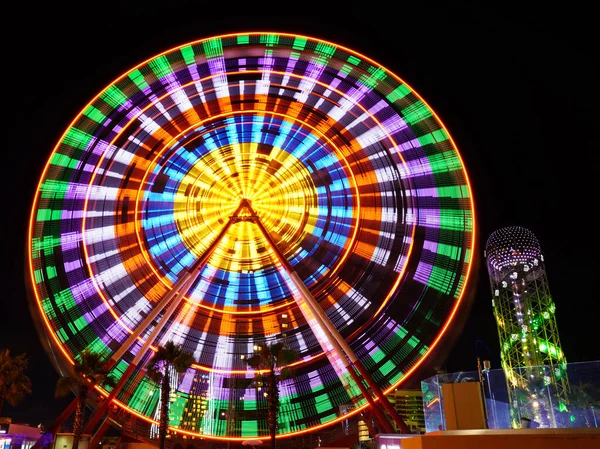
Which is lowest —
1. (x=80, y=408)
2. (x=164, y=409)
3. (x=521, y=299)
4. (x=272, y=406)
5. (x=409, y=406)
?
(x=80, y=408)

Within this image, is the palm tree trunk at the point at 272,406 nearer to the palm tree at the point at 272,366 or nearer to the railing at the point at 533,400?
the palm tree at the point at 272,366

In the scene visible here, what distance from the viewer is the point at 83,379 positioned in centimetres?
1709

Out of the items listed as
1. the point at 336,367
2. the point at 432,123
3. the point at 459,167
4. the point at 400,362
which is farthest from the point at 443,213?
the point at 336,367

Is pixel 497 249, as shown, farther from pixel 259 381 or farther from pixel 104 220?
pixel 104 220

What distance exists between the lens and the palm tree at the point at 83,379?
671 inches

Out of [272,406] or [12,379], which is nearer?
[272,406]

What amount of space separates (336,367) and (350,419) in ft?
6.31

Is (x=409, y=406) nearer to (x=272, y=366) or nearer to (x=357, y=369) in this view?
(x=272, y=366)

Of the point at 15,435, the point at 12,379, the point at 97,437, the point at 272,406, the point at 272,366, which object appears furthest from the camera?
the point at 15,435

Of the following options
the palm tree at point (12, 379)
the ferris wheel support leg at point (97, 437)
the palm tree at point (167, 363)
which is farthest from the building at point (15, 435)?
the palm tree at point (167, 363)

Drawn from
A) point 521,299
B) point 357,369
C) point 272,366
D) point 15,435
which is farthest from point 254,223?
point 15,435

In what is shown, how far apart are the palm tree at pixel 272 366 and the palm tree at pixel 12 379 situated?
1082 centimetres

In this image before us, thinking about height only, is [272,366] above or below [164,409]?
above

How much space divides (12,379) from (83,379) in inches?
314
